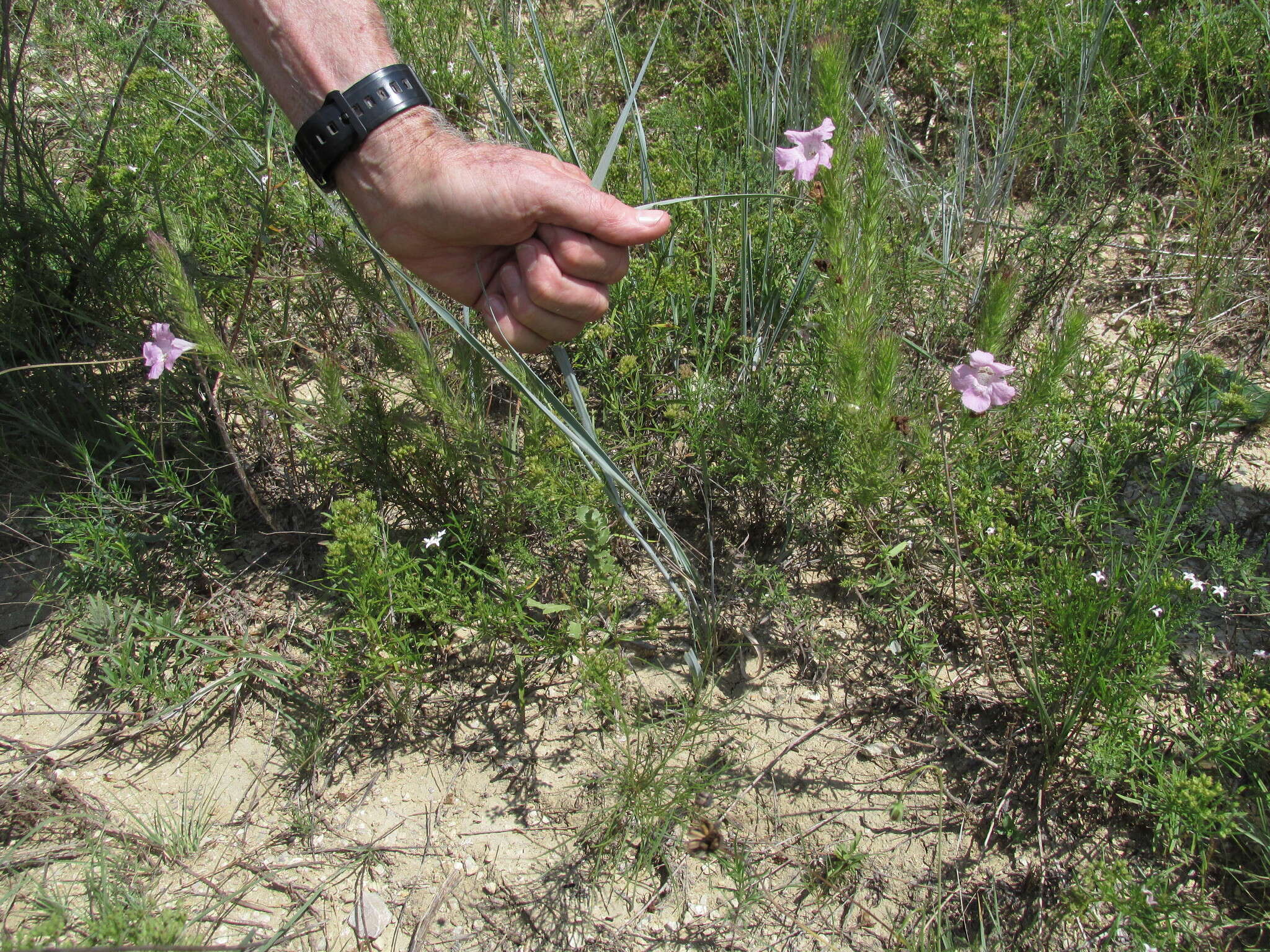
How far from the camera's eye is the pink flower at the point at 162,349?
2.04 metres

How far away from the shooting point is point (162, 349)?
81.7 inches

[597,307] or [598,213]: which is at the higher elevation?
[598,213]

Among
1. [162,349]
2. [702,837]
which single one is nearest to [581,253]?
[162,349]

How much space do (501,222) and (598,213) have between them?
22 cm

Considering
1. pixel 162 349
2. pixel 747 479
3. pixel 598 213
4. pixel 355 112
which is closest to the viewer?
pixel 598 213

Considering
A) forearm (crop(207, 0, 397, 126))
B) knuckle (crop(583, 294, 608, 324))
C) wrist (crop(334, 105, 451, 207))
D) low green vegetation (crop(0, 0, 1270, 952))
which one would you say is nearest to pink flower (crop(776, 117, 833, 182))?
low green vegetation (crop(0, 0, 1270, 952))

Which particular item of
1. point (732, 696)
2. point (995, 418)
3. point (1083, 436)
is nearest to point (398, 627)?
point (732, 696)

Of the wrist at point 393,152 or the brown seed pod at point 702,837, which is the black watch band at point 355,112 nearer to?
the wrist at point 393,152

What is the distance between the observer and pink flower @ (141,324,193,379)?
6.69ft

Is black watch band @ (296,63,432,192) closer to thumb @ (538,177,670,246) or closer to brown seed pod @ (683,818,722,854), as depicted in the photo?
thumb @ (538,177,670,246)

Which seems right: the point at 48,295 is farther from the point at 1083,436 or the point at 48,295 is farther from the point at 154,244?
the point at 1083,436

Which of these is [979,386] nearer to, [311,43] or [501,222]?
[501,222]

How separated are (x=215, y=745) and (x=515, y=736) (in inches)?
29.8

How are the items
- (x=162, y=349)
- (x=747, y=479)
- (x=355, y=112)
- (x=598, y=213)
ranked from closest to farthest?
(x=598, y=213)
(x=355, y=112)
(x=162, y=349)
(x=747, y=479)
